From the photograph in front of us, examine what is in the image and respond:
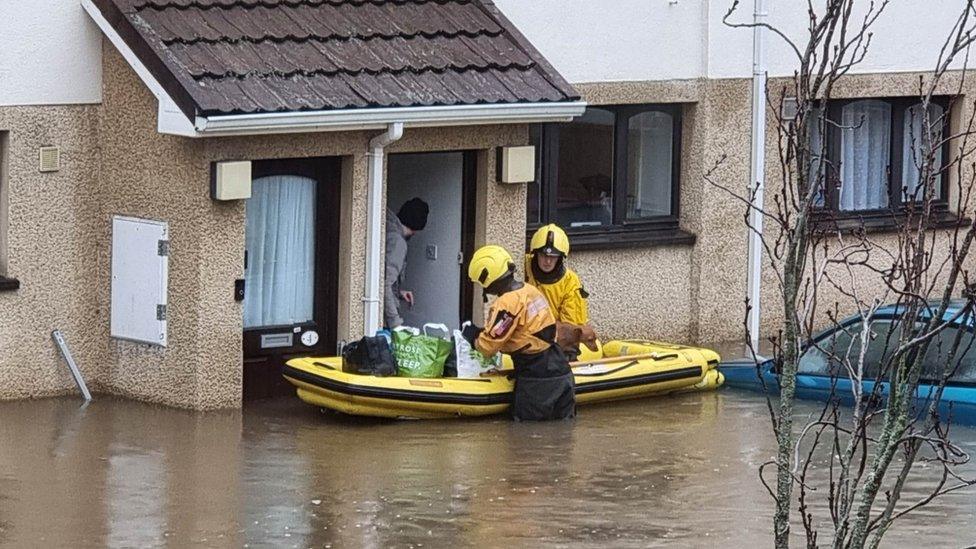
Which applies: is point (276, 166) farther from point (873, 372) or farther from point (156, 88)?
point (873, 372)

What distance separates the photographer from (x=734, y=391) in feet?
51.3

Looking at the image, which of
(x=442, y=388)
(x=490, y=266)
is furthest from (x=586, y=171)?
(x=442, y=388)

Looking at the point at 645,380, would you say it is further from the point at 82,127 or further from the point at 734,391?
the point at 82,127

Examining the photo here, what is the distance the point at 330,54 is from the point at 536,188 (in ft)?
9.29

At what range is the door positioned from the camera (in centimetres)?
1444

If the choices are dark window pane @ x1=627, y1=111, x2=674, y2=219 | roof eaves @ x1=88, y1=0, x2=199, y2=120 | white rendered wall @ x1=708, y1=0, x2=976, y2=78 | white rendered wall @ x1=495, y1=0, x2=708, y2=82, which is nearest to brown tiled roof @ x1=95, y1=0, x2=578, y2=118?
roof eaves @ x1=88, y1=0, x2=199, y2=120

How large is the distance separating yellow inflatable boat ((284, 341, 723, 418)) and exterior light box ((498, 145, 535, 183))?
1.68 metres

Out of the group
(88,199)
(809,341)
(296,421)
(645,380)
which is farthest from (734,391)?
(809,341)

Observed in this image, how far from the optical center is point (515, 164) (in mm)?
15320

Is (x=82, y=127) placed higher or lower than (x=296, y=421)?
higher

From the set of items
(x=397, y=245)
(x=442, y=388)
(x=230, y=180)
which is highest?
(x=230, y=180)

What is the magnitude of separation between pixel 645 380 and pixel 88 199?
4465mm

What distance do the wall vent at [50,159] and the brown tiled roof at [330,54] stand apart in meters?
1.01

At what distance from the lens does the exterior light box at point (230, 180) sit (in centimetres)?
1344
